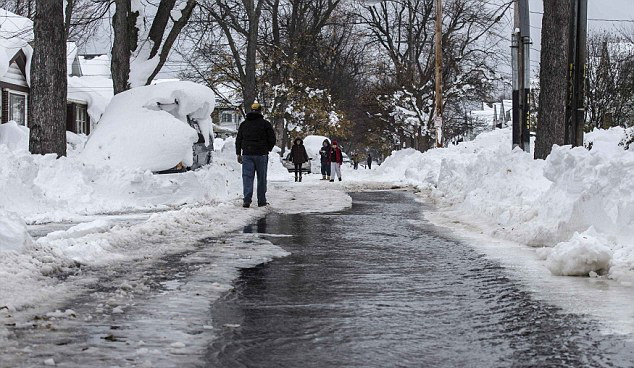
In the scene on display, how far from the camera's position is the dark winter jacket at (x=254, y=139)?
1531cm

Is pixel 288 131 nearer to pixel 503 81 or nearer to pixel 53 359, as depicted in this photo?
pixel 503 81

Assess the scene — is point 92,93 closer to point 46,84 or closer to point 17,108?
point 17,108

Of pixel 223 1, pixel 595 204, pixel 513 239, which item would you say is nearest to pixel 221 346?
pixel 595 204

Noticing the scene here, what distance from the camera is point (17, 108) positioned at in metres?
36.6

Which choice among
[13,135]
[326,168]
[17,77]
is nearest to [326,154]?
[326,168]

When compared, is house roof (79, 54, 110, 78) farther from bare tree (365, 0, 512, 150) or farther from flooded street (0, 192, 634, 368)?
flooded street (0, 192, 634, 368)

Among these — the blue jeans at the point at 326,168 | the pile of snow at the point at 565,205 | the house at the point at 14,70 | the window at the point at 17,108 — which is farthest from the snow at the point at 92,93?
the pile of snow at the point at 565,205

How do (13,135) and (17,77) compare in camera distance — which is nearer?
(13,135)

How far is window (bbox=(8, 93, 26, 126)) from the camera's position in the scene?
35.6 meters

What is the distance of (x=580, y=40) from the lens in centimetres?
1409

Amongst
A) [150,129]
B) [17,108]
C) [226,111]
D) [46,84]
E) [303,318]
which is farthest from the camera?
[226,111]

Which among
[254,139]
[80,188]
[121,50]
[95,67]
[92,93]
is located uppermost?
[95,67]

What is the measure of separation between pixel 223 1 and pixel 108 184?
17604 millimetres

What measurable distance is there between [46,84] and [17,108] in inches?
834
